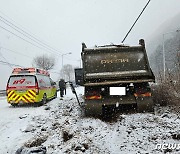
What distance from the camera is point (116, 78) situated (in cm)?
756

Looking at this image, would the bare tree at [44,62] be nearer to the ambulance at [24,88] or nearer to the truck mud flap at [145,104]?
the ambulance at [24,88]

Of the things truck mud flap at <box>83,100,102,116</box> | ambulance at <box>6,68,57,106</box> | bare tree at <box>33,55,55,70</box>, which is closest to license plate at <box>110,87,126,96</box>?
truck mud flap at <box>83,100,102,116</box>

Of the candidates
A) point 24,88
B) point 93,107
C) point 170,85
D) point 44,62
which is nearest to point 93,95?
point 93,107

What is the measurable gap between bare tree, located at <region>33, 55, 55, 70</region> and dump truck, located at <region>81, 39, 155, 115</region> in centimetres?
5736

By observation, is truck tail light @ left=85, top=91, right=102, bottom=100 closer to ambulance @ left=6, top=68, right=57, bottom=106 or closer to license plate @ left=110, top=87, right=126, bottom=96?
license plate @ left=110, top=87, right=126, bottom=96

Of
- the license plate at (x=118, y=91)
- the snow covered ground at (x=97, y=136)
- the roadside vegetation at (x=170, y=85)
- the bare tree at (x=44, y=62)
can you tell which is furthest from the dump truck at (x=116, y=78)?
the bare tree at (x=44, y=62)

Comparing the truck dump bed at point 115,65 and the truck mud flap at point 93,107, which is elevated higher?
the truck dump bed at point 115,65

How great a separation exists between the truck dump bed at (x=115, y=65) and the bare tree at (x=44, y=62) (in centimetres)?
5726

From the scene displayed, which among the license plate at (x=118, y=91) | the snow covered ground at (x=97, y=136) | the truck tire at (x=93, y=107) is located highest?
the license plate at (x=118, y=91)

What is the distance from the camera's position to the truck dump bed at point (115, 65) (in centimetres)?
752

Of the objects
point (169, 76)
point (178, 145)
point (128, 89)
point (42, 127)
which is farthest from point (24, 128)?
point (169, 76)

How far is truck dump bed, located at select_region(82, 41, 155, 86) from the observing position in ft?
24.7

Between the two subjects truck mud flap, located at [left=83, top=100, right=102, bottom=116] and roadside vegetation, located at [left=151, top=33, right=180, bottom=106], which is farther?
roadside vegetation, located at [left=151, top=33, right=180, bottom=106]

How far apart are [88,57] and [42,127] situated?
2861mm
